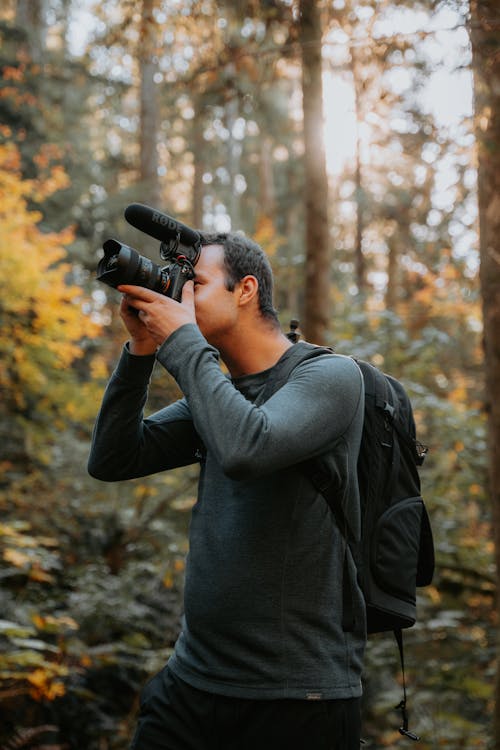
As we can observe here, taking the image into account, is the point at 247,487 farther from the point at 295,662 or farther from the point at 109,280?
the point at 109,280

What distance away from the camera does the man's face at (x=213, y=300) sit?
7.47 ft

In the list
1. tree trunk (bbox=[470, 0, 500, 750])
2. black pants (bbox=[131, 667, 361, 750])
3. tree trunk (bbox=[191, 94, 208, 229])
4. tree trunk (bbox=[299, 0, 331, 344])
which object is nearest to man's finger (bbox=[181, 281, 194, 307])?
black pants (bbox=[131, 667, 361, 750])

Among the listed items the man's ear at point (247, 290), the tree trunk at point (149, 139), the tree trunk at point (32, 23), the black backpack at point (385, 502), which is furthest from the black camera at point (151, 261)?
the tree trunk at point (32, 23)

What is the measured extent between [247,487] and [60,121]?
18.3 meters

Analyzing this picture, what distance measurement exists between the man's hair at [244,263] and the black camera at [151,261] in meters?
0.09

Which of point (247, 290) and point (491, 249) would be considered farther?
point (491, 249)

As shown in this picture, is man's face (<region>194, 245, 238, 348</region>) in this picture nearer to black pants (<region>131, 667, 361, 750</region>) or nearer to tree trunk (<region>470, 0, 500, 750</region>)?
black pants (<region>131, 667, 361, 750</region>)

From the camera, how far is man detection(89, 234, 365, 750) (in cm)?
189

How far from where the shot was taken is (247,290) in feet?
7.64

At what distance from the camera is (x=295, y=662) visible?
6.41 ft

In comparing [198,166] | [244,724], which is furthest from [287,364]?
[198,166]

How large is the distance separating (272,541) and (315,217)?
648 cm

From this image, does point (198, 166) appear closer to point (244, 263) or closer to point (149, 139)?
point (149, 139)

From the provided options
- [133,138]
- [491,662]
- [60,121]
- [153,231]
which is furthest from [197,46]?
[133,138]
